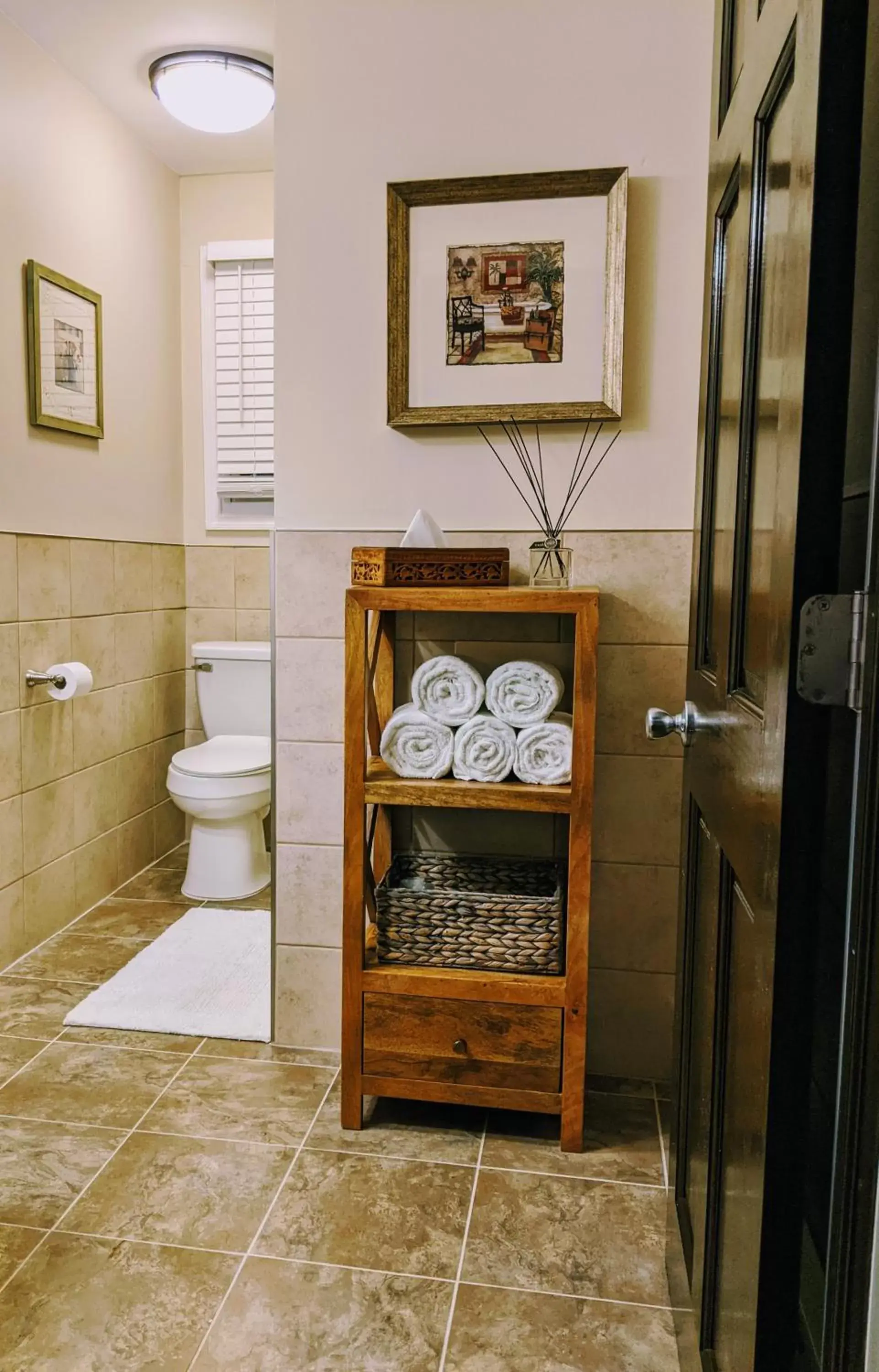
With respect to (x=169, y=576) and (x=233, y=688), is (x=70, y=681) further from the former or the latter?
(x=169, y=576)

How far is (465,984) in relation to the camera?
184 cm

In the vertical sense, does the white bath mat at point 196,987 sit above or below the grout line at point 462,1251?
above

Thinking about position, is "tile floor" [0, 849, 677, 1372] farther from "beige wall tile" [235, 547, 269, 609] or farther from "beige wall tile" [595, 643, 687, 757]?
"beige wall tile" [235, 547, 269, 609]

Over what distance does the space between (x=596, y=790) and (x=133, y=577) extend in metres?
1.91

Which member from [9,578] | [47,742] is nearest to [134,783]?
[47,742]

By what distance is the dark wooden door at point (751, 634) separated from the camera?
26.1 inches

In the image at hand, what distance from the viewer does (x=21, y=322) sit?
8.66 ft

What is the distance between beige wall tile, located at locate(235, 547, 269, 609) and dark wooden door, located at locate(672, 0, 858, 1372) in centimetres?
254

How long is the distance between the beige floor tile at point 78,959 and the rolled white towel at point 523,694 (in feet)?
4.63

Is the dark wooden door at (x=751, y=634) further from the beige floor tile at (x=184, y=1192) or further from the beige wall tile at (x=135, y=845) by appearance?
the beige wall tile at (x=135, y=845)

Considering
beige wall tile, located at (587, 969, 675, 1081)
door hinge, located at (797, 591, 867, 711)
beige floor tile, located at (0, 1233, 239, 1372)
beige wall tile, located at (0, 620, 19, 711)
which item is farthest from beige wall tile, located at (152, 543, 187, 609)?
door hinge, located at (797, 591, 867, 711)

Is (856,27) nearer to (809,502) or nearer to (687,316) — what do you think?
(809,502)

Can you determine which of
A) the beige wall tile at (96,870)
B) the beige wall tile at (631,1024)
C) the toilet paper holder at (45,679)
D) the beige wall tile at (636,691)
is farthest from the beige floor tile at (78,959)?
the beige wall tile at (636,691)

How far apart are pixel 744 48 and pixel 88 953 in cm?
257
